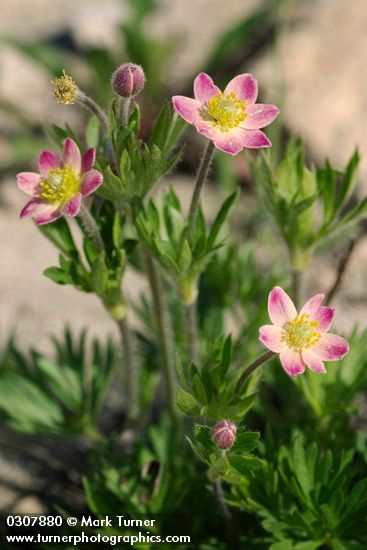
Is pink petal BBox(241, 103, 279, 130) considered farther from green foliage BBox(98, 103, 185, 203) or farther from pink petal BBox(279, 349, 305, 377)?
pink petal BBox(279, 349, 305, 377)

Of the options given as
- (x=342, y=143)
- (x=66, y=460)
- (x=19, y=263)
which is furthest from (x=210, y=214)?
(x=66, y=460)

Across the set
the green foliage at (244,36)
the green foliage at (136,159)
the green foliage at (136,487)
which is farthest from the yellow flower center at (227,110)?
the green foliage at (244,36)

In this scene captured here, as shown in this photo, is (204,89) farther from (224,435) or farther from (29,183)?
(224,435)

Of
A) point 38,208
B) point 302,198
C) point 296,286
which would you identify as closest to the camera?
point 38,208

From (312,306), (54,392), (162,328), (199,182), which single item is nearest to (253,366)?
(312,306)

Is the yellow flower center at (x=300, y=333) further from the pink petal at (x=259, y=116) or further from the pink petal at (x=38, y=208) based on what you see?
the pink petal at (x=38, y=208)

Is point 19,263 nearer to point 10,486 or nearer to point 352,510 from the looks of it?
point 10,486

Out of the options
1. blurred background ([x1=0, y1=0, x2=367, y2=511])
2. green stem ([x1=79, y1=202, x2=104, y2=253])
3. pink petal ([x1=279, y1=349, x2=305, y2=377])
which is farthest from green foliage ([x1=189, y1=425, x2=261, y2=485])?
blurred background ([x1=0, y1=0, x2=367, y2=511])

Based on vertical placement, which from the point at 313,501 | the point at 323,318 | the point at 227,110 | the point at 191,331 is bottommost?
the point at 313,501
